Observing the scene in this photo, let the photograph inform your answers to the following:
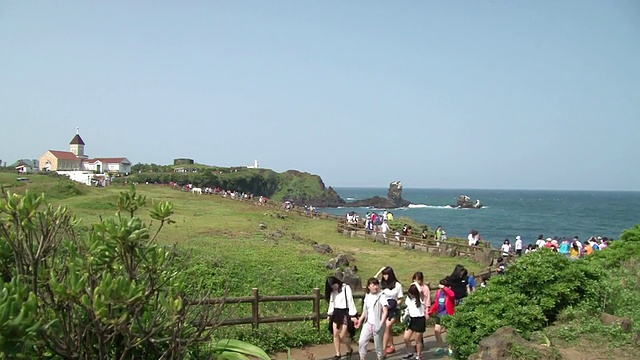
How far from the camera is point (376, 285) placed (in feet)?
26.7

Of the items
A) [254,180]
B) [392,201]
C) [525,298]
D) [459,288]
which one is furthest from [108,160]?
[525,298]

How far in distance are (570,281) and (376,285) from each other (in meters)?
3.63

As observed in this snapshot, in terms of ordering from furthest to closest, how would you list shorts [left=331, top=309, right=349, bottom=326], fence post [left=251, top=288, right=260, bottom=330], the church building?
the church building, fence post [left=251, top=288, right=260, bottom=330], shorts [left=331, top=309, right=349, bottom=326]

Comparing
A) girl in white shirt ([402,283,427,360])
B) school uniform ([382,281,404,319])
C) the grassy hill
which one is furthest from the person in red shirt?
the grassy hill

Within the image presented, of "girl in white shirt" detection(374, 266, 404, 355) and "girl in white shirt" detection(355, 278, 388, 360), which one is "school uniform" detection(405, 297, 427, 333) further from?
"girl in white shirt" detection(355, 278, 388, 360)

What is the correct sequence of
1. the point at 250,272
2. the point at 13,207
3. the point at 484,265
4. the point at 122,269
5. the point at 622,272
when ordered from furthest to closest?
the point at 484,265 → the point at 250,272 → the point at 622,272 → the point at 122,269 → the point at 13,207

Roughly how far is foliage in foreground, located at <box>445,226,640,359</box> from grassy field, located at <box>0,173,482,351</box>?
2.92 metres

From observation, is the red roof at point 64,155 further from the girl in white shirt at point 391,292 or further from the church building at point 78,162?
the girl in white shirt at point 391,292

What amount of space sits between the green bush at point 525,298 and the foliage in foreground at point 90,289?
5.94m

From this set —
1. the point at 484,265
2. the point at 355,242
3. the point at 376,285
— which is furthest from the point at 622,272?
the point at 355,242

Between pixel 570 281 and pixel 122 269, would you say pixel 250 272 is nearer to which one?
pixel 570 281

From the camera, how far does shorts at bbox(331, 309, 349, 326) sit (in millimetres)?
8362

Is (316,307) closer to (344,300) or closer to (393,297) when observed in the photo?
(344,300)

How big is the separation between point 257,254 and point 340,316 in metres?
11.6
